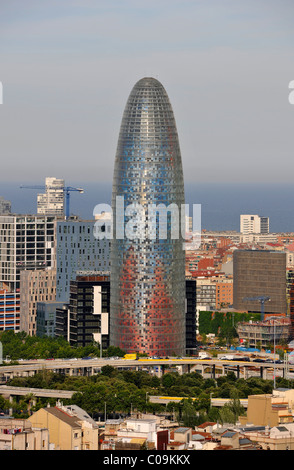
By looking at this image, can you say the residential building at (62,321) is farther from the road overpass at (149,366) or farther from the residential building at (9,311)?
the road overpass at (149,366)

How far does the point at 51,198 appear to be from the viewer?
589 feet

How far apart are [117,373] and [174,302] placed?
1629cm

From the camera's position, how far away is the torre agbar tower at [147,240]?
109m

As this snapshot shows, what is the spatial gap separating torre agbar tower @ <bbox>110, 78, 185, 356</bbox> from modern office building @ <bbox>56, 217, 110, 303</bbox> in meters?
11.7

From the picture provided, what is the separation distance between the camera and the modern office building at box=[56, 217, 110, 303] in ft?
399

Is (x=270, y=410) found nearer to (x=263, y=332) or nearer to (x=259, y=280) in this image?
(x=263, y=332)

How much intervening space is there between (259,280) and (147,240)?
80.9ft

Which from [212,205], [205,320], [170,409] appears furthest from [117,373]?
[212,205]

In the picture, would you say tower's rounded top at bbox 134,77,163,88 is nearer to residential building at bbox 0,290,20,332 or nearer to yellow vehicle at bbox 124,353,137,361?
yellow vehicle at bbox 124,353,137,361

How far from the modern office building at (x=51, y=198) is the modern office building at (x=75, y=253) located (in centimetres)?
5276

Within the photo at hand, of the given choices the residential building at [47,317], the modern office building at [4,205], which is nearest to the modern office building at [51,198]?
the modern office building at [4,205]

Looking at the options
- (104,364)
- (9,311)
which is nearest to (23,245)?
(9,311)

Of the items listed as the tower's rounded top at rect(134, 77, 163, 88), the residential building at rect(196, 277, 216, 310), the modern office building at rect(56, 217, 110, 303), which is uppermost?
the tower's rounded top at rect(134, 77, 163, 88)

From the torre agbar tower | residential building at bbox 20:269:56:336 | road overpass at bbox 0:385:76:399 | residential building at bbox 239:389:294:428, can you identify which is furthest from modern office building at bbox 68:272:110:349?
residential building at bbox 239:389:294:428
